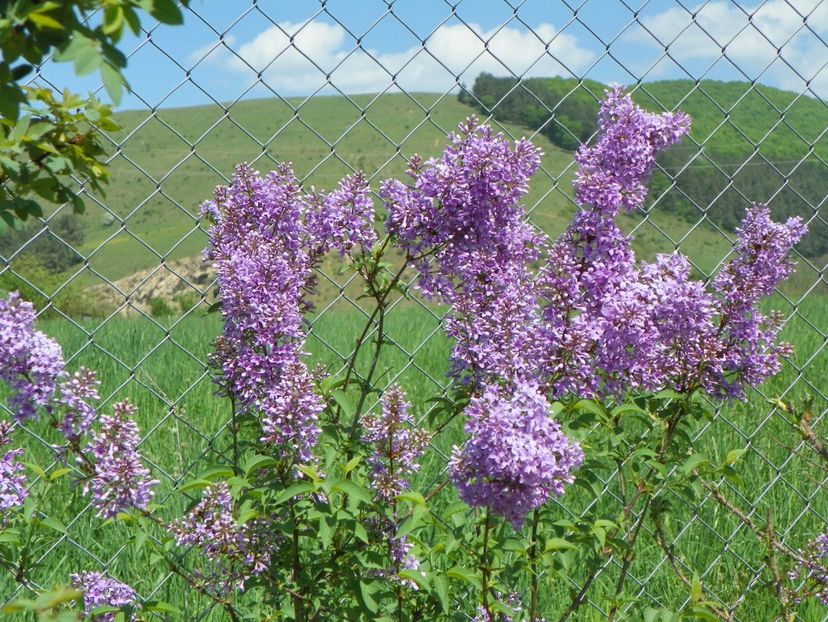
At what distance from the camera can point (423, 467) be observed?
11.0ft

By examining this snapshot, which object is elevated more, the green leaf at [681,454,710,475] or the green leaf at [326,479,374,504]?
the green leaf at [681,454,710,475]

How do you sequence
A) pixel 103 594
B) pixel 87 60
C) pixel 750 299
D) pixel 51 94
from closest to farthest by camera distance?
pixel 87 60, pixel 51 94, pixel 103 594, pixel 750 299

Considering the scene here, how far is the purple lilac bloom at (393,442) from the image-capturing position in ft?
5.69

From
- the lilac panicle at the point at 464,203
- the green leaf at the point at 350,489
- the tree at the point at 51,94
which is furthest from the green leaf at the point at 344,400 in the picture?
the tree at the point at 51,94

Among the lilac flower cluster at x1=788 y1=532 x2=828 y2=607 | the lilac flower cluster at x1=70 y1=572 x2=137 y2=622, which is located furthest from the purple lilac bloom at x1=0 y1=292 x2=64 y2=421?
the lilac flower cluster at x1=788 y1=532 x2=828 y2=607

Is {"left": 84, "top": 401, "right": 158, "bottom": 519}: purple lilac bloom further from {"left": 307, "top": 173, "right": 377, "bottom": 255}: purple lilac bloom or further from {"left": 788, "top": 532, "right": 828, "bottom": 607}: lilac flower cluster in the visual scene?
{"left": 788, "top": 532, "right": 828, "bottom": 607}: lilac flower cluster

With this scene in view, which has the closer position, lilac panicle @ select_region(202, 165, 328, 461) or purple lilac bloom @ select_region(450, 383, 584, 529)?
purple lilac bloom @ select_region(450, 383, 584, 529)

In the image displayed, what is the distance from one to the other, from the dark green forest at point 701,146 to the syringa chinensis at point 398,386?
0.40 meters

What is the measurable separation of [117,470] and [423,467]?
1.90 meters

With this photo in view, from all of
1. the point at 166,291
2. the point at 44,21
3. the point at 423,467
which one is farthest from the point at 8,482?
the point at 166,291

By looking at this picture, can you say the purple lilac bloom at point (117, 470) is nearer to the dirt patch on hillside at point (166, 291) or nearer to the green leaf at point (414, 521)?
the dirt patch on hillside at point (166, 291)

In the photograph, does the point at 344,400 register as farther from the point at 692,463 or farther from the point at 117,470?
the point at 692,463

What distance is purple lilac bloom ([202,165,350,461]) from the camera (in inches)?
62.0

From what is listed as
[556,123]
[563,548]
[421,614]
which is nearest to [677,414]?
[563,548]
